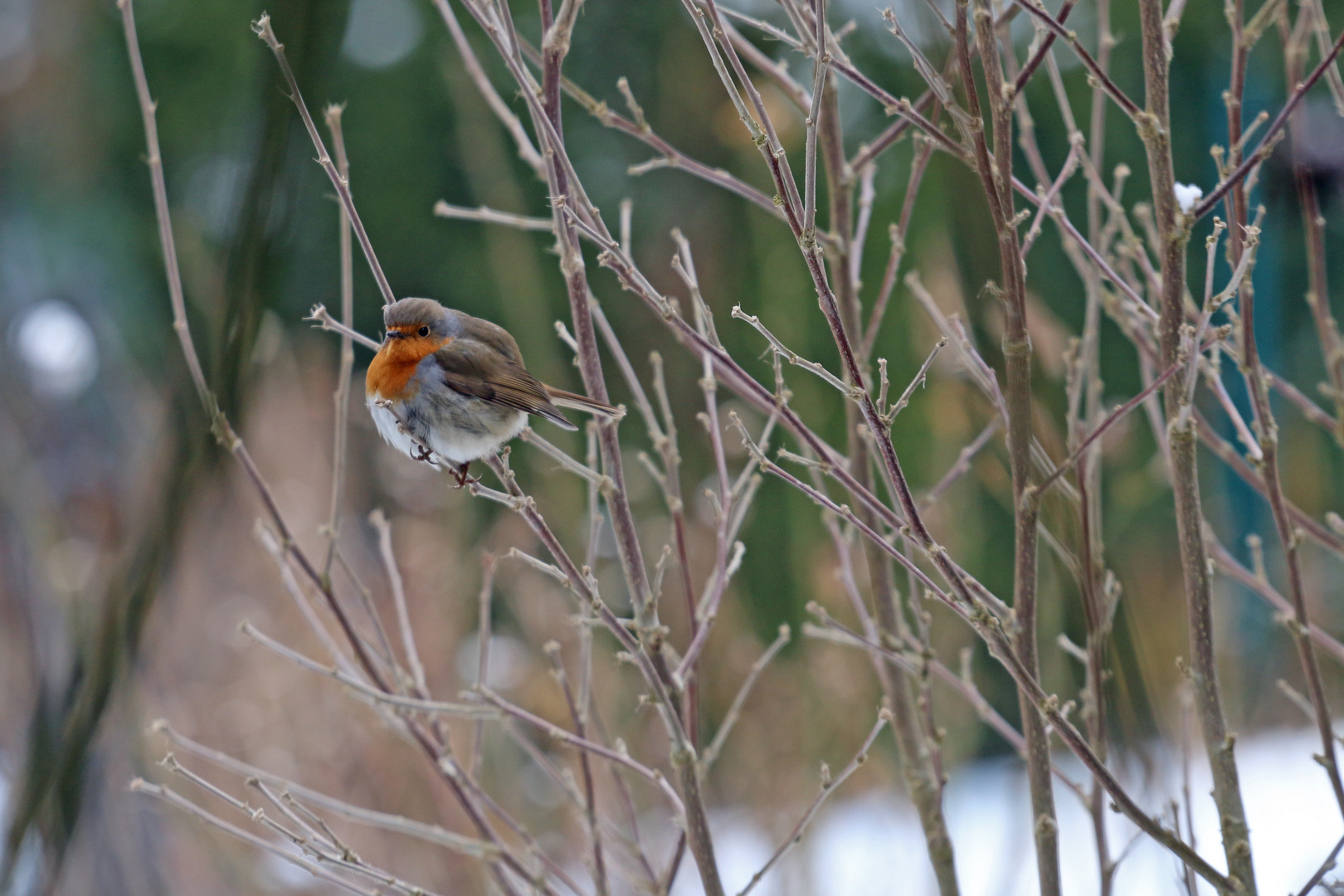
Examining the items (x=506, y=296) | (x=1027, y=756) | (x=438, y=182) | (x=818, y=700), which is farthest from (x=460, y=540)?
(x=1027, y=756)

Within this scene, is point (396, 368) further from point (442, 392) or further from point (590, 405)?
point (590, 405)

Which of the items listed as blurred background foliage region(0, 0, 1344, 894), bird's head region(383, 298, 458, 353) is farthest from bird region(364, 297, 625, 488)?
blurred background foliage region(0, 0, 1344, 894)

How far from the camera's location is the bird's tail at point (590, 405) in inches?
41.6

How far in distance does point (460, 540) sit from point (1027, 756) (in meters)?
2.54

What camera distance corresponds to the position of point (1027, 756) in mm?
1119

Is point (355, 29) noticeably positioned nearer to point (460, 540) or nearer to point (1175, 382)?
point (460, 540)

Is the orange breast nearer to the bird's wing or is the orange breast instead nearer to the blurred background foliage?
the bird's wing

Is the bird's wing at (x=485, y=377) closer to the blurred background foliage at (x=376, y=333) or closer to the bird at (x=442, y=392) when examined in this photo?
the bird at (x=442, y=392)

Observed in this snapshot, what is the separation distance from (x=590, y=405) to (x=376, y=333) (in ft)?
4.62

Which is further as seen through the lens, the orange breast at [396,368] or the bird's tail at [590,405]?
the orange breast at [396,368]

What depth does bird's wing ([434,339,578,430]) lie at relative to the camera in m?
1.45

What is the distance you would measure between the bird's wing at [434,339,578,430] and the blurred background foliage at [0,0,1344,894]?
0.79ft

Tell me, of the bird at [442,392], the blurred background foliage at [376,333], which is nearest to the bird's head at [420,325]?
the bird at [442,392]

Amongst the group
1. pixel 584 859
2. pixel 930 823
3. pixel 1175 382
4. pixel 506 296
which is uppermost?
pixel 506 296
